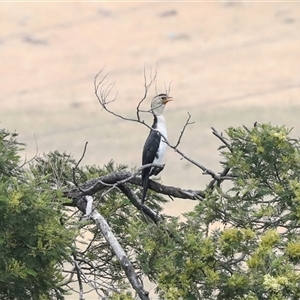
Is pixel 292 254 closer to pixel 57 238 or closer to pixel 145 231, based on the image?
pixel 145 231

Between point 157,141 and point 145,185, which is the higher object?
point 157,141

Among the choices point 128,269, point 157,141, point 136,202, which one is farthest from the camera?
point 157,141

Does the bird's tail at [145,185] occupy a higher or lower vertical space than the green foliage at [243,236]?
higher

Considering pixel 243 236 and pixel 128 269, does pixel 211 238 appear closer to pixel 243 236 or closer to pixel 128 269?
pixel 243 236

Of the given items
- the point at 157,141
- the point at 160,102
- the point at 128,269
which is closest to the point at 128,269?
the point at 128,269

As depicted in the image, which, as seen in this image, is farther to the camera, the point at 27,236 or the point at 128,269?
the point at 128,269

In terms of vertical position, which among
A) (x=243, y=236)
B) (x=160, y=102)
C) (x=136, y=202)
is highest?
(x=160, y=102)

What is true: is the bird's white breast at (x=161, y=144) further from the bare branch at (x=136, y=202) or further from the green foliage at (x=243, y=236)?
the green foliage at (x=243, y=236)

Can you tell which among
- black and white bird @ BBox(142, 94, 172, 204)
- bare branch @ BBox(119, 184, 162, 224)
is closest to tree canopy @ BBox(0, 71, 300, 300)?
bare branch @ BBox(119, 184, 162, 224)

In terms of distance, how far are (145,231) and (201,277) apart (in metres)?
0.49

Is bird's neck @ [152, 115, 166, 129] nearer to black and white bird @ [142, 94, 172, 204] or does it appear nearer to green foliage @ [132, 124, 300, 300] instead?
black and white bird @ [142, 94, 172, 204]

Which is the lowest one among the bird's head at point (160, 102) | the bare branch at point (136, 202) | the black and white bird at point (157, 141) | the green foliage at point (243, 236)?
the green foliage at point (243, 236)

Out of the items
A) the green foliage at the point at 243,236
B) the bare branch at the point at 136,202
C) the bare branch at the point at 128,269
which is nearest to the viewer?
the green foliage at the point at 243,236

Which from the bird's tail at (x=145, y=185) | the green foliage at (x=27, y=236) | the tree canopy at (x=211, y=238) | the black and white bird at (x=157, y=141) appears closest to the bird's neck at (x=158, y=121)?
the black and white bird at (x=157, y=141)
